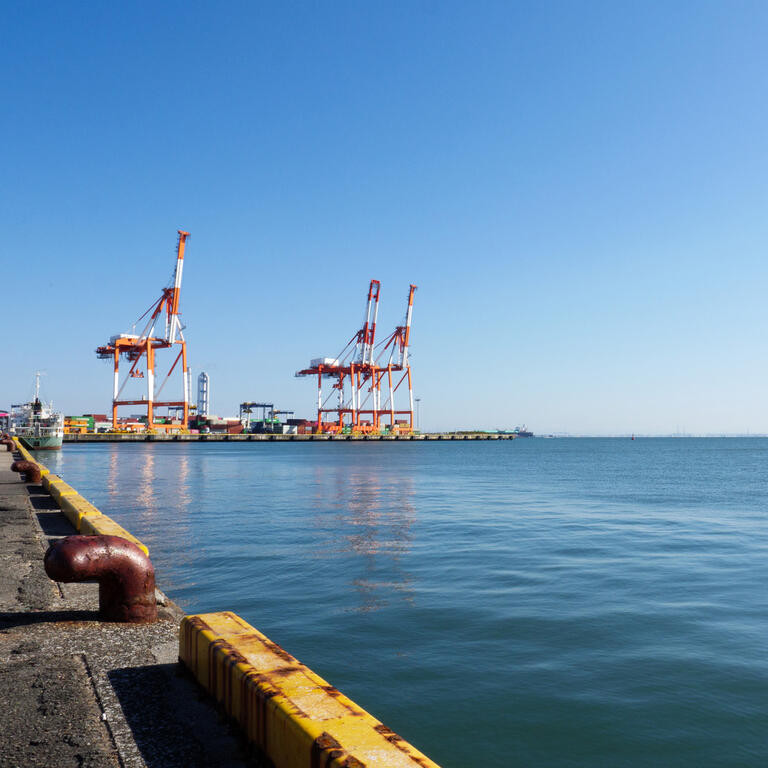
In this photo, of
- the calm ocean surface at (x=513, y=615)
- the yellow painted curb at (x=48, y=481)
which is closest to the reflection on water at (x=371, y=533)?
the calm ocean surface at (x=513, y=615)

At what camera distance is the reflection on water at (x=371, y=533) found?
9.52 m

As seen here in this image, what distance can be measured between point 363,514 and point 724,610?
1157cm

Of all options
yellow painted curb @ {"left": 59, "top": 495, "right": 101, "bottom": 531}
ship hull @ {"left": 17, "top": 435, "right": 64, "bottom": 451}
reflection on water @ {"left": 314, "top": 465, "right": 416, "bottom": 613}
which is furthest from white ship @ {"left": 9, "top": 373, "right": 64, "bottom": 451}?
yellow painted curb @ {"left": 59, "top": 495, "right": 101, "bottom": 531}

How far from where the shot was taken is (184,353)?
92.1 metres

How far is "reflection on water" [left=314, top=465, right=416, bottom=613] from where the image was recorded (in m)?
9.52

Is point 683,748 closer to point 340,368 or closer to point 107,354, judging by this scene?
point 107,354

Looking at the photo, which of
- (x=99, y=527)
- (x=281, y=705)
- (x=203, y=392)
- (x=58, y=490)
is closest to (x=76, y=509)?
(x=99, y=527)

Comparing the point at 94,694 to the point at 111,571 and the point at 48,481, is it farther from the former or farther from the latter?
the point at 48,481

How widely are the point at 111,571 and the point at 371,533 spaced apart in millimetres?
10410

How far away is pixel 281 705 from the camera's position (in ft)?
9.34

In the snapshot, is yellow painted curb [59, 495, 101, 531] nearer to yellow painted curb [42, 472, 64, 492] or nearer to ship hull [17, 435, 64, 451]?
yellow painted curb [42, 472, 64, 492]

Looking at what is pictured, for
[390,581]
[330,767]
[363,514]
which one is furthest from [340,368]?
[330,767]

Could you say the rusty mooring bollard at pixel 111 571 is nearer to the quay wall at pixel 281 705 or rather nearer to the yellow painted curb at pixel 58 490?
the quay wall at pixel 281 705

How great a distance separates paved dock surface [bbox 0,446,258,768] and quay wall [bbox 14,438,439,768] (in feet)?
0.48
